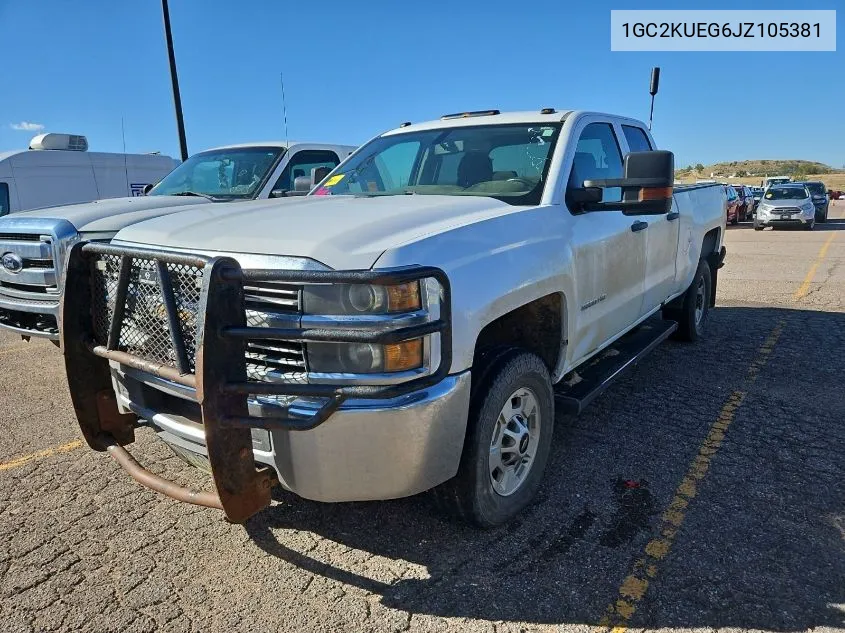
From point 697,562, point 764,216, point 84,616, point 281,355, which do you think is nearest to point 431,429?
point 281,355

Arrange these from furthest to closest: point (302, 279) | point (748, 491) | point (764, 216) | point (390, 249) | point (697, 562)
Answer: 1. point (764, 216)
2. point (748, 491)
3. point (697, 562)
4. point (390, 249)
5. point (302, 279)

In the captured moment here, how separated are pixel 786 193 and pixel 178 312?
25.0 meters

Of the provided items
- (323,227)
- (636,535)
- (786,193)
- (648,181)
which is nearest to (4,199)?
(323,227)

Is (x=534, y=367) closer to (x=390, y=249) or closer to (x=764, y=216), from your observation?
(x=390, y=249)

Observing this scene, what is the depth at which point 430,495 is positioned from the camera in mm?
2971

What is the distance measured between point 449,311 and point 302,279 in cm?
58

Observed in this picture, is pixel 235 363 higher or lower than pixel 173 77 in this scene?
lower

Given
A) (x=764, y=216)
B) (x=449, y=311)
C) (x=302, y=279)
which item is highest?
(x=302, y=279)

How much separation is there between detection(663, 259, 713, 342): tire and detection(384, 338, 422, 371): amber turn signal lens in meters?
4.56

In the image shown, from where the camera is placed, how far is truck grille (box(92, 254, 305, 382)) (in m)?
2.40

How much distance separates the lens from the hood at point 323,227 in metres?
2.42

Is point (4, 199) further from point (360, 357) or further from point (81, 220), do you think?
point (360, 357)

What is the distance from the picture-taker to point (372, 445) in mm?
2375

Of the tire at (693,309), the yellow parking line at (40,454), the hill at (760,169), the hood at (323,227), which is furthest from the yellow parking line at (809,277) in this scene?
the hill at (760,169)
